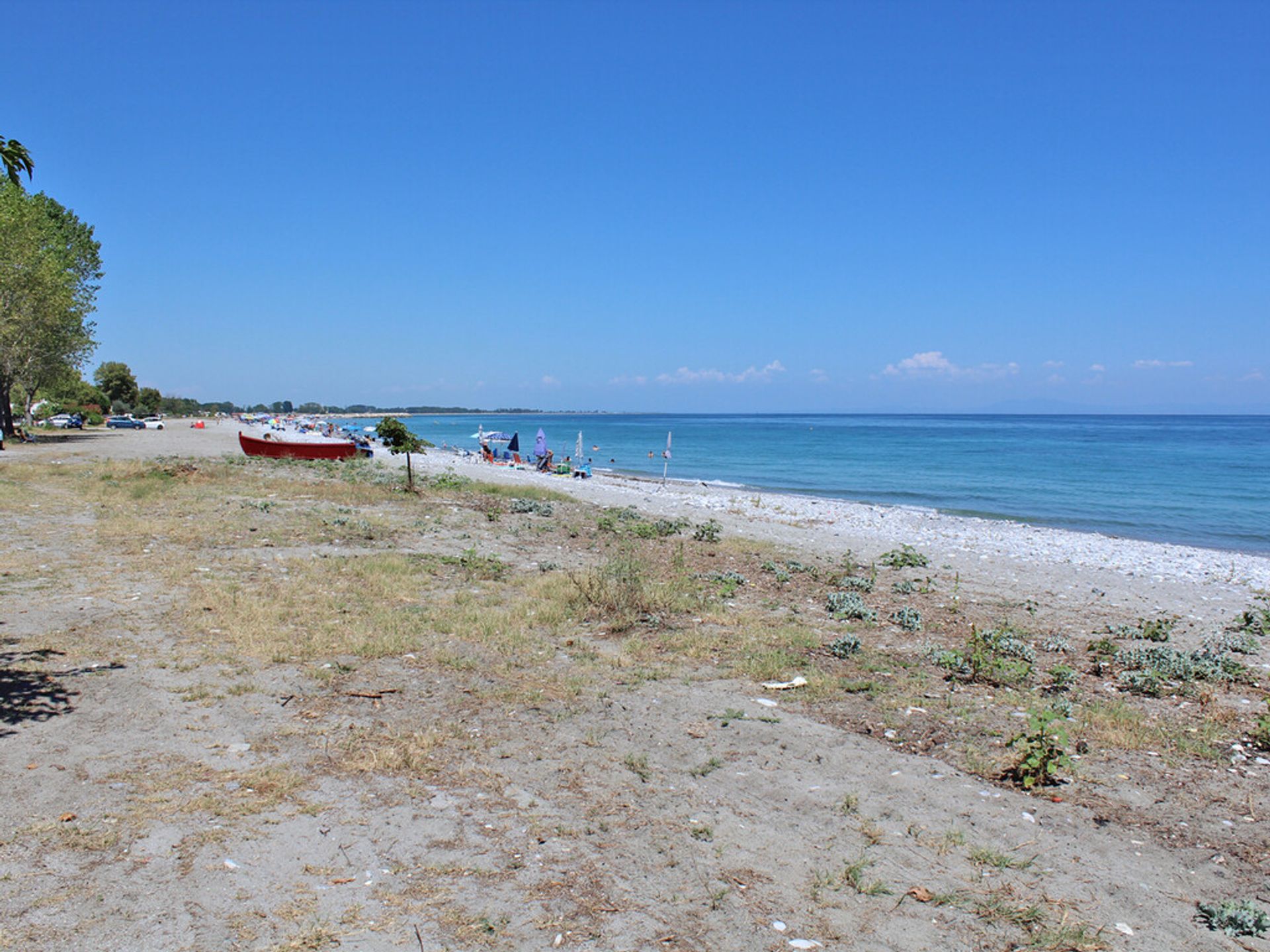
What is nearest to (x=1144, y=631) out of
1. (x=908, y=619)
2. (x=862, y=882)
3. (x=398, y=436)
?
(x=908, y=619)

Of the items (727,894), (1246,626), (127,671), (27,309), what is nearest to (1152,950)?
(727,894)

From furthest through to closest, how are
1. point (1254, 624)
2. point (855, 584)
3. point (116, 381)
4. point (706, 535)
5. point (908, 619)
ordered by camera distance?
1. point (116, 381)
2. point (706, 535)
3. point (855, 584)
4. point (1254, 624)
5. point (908, 619)

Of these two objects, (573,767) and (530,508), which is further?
(530,508)

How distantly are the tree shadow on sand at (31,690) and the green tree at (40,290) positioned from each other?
36.6 meters

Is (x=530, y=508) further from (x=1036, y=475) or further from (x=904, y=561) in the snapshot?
(x=1036, y=475)

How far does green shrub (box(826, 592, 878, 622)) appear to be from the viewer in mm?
10148

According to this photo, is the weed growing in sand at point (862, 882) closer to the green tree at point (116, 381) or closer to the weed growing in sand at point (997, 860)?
the weed growing in sand at point (997, 860)

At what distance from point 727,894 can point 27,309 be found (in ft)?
159

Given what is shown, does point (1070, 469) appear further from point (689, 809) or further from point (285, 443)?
point (689, 809)

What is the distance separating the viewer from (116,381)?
344ft

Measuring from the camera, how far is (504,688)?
23.0ft

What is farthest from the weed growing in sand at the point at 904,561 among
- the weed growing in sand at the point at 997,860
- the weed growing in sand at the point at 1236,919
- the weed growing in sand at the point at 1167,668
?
the weed growing in sand at the point at 1236,919

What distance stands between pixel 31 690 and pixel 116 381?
120 m

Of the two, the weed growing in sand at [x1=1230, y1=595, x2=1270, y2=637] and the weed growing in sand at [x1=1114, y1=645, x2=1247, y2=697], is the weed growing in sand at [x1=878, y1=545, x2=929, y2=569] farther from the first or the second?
the weed growing in sand at [x1=1114, y1=645, x2=1247, y2=697]
